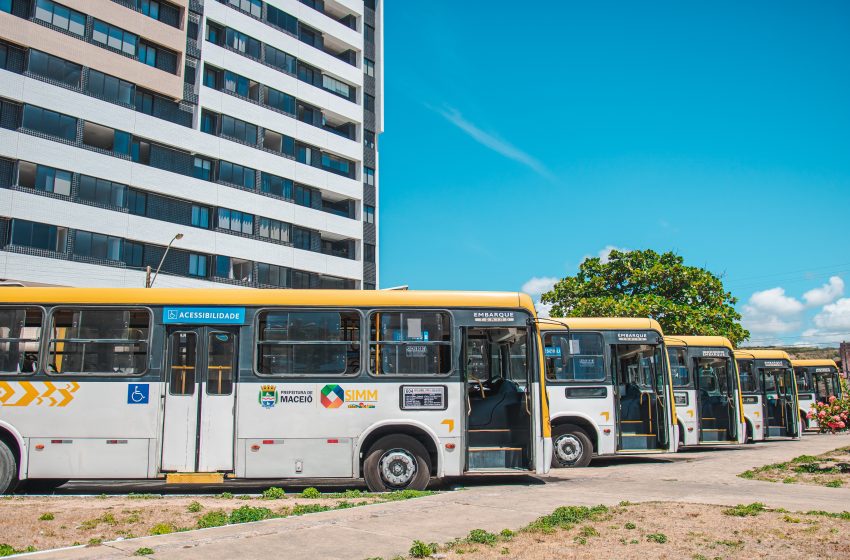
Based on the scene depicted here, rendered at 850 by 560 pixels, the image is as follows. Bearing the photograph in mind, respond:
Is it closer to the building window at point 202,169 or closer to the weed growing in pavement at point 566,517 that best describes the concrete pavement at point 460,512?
the weed growing in pavement at point 566,517

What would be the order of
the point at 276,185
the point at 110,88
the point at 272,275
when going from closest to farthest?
1. the point at 110,88
2. the point at 272,275
3. the point at 276,185

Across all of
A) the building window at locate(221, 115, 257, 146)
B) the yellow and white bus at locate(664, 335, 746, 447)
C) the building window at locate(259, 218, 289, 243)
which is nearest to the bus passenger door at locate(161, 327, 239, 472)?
the yellow and white bus at locate(664, 335, 746, 447)

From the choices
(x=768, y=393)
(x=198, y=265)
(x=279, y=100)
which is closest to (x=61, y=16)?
(x=198, y=265)

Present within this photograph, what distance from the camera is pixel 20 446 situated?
12383mm

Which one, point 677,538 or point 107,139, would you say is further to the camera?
point 107,139

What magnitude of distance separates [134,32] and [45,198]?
35.4ft

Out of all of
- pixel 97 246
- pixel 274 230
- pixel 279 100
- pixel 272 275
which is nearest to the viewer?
pixel 97 246

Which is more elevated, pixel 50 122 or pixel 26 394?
pixel 50 122

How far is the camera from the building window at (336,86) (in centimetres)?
5389

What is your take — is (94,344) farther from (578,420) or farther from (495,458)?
(578,420)

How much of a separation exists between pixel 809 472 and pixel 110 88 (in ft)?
121

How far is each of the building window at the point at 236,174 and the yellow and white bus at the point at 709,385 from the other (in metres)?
30.9

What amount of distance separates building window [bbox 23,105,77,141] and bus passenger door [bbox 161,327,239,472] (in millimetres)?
28456

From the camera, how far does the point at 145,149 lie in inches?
1628
